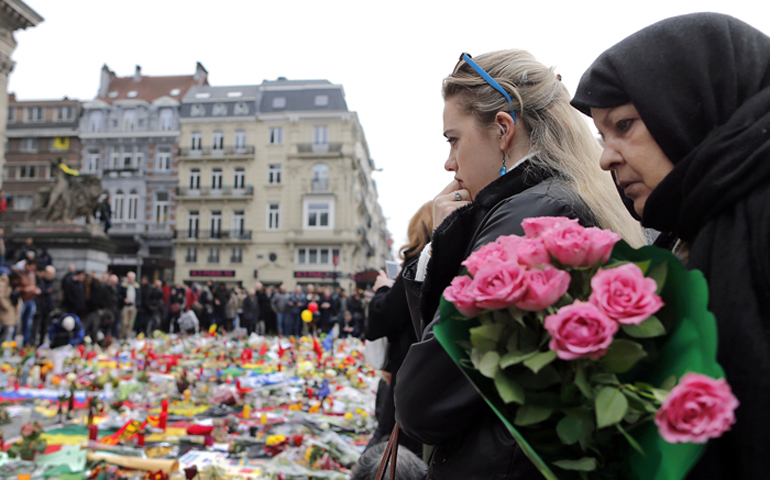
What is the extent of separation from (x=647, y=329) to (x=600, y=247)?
162 mm

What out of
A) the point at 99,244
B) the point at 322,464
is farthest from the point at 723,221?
the point at 99,244

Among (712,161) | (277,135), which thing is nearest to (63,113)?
(277,135)

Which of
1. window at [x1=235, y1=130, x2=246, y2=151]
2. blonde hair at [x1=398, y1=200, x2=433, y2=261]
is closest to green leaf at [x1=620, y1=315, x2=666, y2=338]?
blonde hair at [x1=398, y1=200, x2=433, y2=261]

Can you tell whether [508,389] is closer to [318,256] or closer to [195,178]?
[318,256]

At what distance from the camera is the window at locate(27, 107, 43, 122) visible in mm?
48312

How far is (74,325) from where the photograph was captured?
9.88 metres

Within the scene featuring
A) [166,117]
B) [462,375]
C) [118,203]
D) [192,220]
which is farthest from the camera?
[166,117]

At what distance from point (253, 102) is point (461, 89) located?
146 feet

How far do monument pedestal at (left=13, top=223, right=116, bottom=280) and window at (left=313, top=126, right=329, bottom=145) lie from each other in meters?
28.0

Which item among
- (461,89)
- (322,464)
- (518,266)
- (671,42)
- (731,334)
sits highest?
(461,89)

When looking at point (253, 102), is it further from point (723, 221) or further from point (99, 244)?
point (723, 221)

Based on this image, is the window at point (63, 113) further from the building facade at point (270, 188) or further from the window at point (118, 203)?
the building facade at point (270, 188)

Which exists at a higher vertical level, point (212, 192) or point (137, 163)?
point (137, 163)

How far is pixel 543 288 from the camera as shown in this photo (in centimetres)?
90
